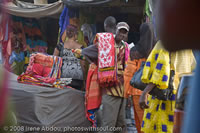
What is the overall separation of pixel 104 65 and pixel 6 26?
9.74ft

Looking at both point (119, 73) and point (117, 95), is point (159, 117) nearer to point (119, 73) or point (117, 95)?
point (117, 95)

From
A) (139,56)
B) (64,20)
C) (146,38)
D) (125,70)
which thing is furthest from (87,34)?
(146,38)

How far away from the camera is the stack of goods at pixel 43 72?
414 cm

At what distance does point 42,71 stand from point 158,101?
2.91 metres

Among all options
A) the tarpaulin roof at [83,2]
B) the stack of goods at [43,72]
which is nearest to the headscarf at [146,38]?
the stack of goods at [43,72]

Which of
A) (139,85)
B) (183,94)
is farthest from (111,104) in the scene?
(183,94)

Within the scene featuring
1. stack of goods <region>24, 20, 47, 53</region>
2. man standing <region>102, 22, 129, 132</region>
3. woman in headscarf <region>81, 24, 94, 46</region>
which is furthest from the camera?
stack of goods <region>24, 20, 47, 53</region>

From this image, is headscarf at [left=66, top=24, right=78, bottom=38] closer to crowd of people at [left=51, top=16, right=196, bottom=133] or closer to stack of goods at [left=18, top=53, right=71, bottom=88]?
crowd of people at [left=51, top=16, right=196, bottom=133]

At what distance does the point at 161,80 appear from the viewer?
2.19 meters

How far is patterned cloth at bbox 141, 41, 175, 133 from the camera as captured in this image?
86.9 inches

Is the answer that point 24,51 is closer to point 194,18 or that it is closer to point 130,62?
point 130,62

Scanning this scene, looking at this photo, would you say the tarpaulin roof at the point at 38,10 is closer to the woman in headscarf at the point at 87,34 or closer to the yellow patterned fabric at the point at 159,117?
the woman in headscarf at the point at 87,34

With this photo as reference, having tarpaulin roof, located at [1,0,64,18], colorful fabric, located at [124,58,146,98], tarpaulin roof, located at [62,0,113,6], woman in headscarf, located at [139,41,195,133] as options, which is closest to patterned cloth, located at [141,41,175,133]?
woman in headscarf, located at [139,41,195,133]

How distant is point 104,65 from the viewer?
3777 millimetres
